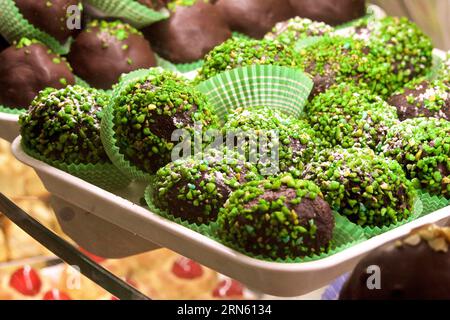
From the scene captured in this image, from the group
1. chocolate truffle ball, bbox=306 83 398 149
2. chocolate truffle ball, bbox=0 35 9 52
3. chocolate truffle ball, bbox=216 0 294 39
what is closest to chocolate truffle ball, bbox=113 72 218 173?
chocolate truffle ball, bbox=306 83 398 149

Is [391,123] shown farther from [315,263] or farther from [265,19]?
[265,19]

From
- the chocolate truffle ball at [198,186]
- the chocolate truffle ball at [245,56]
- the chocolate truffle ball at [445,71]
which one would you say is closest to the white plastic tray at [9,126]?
the chocolate truffle ball at [245,56]

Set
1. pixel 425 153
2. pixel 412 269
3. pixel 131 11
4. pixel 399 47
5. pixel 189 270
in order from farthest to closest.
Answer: pixel 131 11, pixel 399 47, pixel 425 153, pixel 189 270, pixel 412 269

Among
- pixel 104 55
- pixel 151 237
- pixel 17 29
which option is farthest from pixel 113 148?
pixel 17 29

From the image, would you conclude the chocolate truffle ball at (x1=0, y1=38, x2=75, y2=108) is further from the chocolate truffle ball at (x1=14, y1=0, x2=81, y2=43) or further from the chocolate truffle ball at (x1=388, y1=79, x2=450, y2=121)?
the chocolate truffle ball at (x1=388, y1=79, x2=450, y2=121)

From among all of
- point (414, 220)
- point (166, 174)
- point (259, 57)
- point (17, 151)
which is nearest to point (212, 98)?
point (259, 57)

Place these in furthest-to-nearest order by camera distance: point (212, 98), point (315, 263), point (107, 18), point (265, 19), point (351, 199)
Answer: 1. point (265, 19)
2. point (107, 18)
3. point (212, 98)
4. point (351, 199)
5. point (315, 263)

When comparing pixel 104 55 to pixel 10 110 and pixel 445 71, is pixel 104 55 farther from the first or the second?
pixel 445 71
